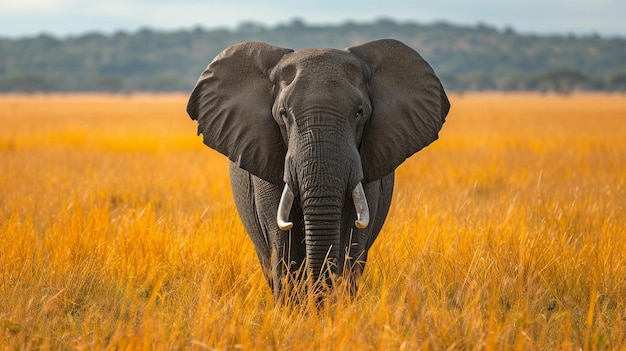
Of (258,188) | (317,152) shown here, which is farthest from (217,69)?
(317,152)

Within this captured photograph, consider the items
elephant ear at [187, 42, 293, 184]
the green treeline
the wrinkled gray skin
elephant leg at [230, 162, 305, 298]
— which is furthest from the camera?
the green treeline

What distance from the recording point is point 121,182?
34.8 ft

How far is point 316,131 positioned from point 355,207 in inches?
16.9

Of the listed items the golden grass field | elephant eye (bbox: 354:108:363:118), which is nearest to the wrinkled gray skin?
elephant eye (bbox: 354:108:363:118)

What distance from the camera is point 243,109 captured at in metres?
4.60

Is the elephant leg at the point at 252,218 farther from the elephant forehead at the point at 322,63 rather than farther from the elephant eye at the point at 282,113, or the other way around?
the elephant forehead at the point at 322,63

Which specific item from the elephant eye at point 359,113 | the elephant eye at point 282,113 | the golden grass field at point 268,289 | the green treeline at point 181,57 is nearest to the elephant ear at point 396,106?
the elephant eye at point 359,113

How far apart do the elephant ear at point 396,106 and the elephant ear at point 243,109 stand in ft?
1.47

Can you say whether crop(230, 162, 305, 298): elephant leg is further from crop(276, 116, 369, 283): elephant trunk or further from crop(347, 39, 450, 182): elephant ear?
crop(347, 39, 450, 182): elephant ear

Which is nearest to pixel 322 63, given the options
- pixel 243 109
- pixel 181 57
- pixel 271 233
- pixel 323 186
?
pixel 243 109

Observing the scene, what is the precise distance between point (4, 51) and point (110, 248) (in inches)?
7211

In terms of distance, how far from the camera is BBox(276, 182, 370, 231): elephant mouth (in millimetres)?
4184

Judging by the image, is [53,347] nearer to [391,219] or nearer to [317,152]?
[317,152]

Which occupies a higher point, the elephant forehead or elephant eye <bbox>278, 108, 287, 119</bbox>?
the elephant forehead
